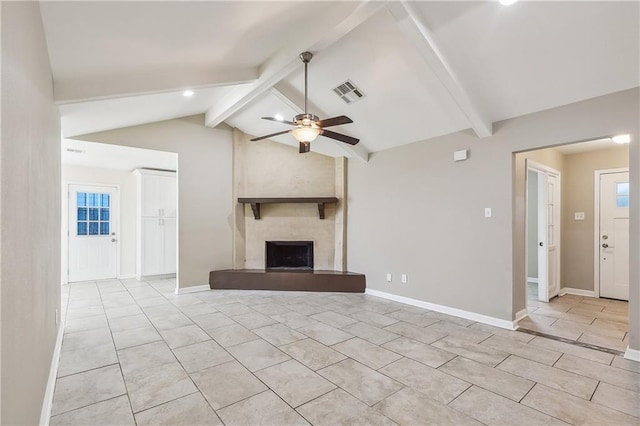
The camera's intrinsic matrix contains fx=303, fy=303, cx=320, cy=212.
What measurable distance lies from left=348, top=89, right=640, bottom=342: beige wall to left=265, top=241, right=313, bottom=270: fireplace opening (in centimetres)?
134

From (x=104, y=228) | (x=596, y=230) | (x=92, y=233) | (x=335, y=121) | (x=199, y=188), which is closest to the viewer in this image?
(x=335, y=121)

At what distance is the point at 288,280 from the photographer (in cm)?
568

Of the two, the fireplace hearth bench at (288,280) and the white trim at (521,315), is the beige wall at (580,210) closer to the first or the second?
the white trim at (521,315)

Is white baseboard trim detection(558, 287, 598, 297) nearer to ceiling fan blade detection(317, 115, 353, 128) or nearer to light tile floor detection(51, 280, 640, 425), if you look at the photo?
light tile floor detection(51, 280, 640, 425)

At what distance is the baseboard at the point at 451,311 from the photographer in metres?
3.76

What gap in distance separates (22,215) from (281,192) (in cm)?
479

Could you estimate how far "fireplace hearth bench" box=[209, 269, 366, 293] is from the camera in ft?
18.2

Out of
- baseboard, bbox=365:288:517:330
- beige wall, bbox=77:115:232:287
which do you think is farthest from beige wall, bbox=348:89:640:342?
beige wall, bbox=77:115:232:287

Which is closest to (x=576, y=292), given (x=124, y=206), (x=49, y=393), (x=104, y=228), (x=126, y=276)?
(x=49, y=393)

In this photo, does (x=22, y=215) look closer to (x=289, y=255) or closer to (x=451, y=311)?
(x=451, y=311)

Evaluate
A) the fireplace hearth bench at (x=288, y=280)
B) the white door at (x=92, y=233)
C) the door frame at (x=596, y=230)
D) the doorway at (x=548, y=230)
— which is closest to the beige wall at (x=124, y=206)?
the white door at (x=92, y=233)

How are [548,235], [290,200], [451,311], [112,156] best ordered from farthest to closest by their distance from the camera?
[290,200] < [112,156] < [548,235] < [451,311]

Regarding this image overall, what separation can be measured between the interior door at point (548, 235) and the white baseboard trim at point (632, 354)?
225cm

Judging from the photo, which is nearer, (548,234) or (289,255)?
(548,234)
